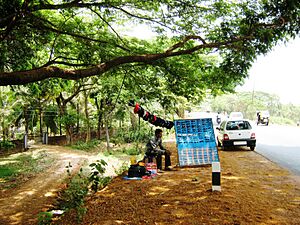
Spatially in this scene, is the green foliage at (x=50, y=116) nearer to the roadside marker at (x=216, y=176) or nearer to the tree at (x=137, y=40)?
the tree at (x=137, y=40)

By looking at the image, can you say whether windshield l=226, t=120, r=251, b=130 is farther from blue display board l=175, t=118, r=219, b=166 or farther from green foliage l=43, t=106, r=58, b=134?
green foliage l=43, t=106, r=58, b=134

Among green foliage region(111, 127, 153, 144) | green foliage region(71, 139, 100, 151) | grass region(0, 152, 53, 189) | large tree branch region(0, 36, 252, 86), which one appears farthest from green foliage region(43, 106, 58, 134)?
large tree branch region(0, 36, 252, 86)

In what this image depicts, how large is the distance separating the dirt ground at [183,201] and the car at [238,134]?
17.5ft

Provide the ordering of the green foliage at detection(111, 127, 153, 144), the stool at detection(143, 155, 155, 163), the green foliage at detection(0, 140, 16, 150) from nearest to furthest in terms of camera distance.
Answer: the stool at detection(143, 155, 155, 163) → the green foliage at detection(0, 140, 16, 150) → the green foliage at detection(111, 127, 153, 144)

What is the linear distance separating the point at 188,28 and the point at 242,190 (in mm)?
5251

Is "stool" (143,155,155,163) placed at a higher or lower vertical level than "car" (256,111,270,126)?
lower

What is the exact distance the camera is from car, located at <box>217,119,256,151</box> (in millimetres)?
15312

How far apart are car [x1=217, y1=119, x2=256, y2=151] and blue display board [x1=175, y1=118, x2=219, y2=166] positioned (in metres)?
4.18

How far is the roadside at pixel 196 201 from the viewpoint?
5.03 metres

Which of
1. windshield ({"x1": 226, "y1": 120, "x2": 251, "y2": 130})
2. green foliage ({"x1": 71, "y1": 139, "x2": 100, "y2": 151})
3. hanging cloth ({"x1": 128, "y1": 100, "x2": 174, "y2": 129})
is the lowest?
green foliage ({"x1": 71, "y1": 139, "x2": 100, "y2": 151})

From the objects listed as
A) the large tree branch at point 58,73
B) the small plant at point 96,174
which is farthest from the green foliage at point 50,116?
the large tree branch at point 58,73

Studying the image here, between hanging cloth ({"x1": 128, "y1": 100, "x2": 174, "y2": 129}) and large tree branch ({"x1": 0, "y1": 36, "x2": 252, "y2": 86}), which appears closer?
large tree branch ({"x1": 0, "y1": 36, "x2": 252, "y2": 86})

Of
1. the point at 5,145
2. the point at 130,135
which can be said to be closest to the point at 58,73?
the point at 5,145

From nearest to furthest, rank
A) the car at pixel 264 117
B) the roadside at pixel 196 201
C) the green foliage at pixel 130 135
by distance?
the roadside at pixel 196 201 → the green foliage at pixel 130 135 → the car at pixel 264 117
